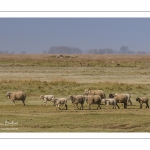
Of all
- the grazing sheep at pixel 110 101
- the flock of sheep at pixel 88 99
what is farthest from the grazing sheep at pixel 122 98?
the grazing sheep at pixel 110 101

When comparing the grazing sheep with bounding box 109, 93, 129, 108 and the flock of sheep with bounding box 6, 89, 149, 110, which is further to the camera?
the grazing sheep with bounding box 109, 93, 129, 108

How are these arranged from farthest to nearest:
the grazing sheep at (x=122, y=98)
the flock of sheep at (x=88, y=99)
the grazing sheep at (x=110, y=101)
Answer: the grazing sheep at (x=122, y=98), the grazing sheep at (x=110, y=101), the flock of sheep at (x=88, y=99)

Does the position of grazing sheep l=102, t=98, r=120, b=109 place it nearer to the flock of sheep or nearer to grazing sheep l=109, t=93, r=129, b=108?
the flock of sheep

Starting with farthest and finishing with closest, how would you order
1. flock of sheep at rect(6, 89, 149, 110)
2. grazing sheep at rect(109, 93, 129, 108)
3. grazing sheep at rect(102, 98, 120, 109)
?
grazing sheep at rect(109, 93, 129, 108), grazing sheep at rect(102, 98, 120, 109), flock of sheep at rect(6, 89, 149, 110)

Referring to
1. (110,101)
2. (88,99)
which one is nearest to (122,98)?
(110,101)

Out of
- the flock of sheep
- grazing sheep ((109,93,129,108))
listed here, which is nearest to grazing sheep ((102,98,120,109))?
the flock of sheep

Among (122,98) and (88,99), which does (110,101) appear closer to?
(122,98)

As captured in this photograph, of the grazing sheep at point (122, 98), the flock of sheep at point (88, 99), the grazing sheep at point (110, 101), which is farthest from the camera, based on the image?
the grazing sheep at point (122, 98)

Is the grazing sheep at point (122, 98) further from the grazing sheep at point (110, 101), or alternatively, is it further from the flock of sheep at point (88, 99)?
the grazing sheep at point (110, 101)

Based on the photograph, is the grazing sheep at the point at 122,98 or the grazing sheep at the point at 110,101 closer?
the grazing sheep at the point at 110,101

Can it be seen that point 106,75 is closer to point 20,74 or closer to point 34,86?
point 20,74

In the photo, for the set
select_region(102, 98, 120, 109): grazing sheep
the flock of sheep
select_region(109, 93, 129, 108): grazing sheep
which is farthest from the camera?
select_region(109, 93, 129, 108): grazing sheep

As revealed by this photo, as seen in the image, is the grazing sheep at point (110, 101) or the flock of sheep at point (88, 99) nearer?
the flock of sheep at point (88, 99)
